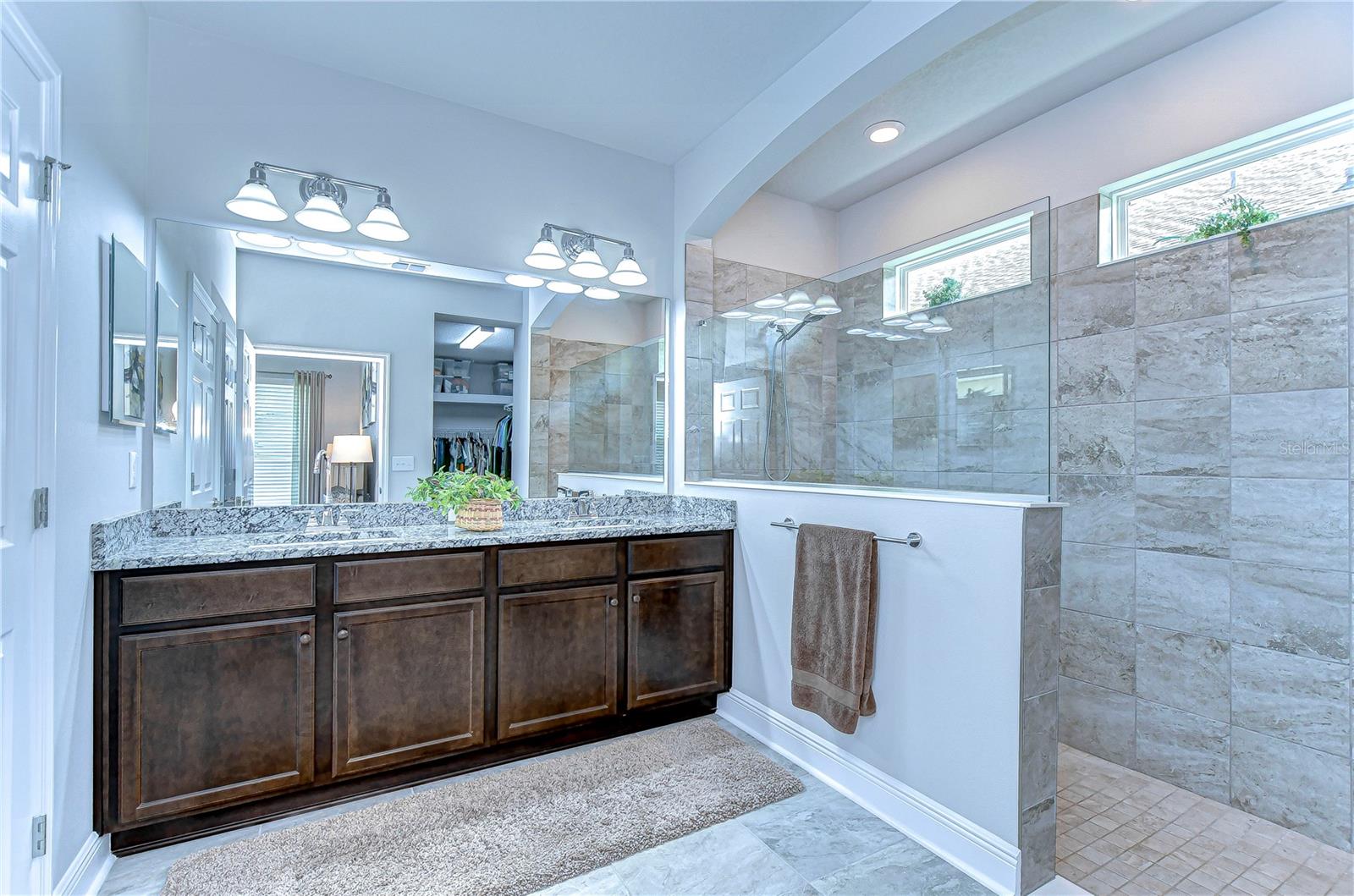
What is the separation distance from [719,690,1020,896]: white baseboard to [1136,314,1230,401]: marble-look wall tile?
1.85 metres

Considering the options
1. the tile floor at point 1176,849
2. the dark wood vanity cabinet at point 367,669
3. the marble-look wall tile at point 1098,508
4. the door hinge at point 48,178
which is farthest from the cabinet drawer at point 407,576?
the marble-look wall tile at point 1098,508

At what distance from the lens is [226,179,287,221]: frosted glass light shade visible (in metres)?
2.34

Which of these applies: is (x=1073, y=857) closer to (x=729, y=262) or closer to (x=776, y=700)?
(x=776, y=700)

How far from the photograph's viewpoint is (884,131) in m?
3.19

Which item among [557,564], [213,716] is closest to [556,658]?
[557,564]

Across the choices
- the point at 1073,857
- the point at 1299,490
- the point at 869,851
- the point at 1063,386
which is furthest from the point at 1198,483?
the point at 869,851

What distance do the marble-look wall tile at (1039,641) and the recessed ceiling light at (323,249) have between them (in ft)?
9.26

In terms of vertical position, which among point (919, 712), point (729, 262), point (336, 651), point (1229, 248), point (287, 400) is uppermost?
point (729, 262)

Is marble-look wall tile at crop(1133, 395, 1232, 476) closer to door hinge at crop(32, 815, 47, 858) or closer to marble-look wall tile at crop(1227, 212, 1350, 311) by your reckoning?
marble-look wall tile at crop(1227, 212, 1350, 311)

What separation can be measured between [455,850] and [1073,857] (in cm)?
193

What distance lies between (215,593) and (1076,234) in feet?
12.0

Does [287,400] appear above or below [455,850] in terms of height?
above

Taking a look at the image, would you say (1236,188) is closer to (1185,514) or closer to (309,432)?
(1185,514)

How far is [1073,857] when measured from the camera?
2.00 m
